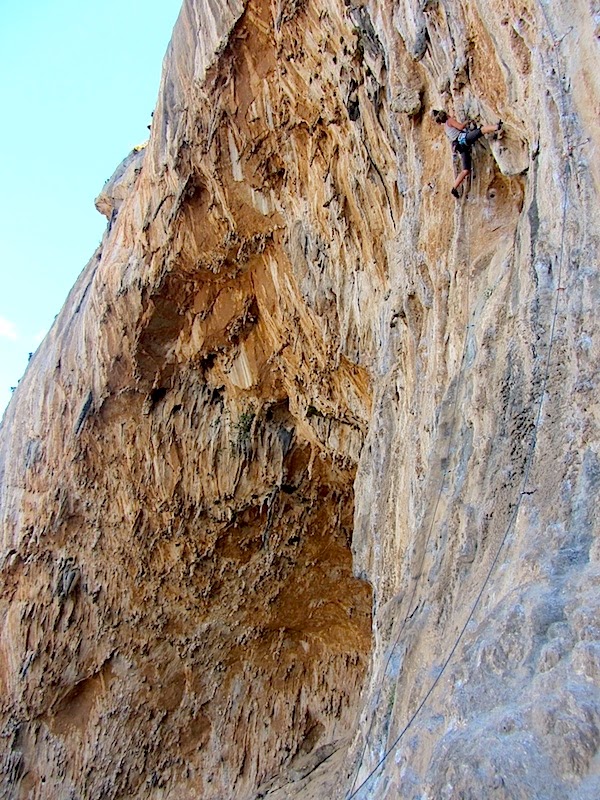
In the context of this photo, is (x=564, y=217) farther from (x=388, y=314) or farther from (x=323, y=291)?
(x=323, y=291)

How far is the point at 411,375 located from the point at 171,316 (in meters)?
6.88

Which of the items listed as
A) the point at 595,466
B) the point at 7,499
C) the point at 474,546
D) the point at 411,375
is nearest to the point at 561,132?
the point at 595,466

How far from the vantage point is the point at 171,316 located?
11844mm

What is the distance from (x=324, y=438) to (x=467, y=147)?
7079 millimetres

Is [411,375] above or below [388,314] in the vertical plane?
below

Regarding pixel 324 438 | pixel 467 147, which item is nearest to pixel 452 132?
pixel 467 147

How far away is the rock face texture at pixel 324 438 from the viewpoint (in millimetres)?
3051

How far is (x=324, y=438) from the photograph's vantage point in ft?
36.7

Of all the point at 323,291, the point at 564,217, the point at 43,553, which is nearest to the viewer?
the point at 564,217

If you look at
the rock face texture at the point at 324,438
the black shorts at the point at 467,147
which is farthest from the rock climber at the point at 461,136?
the rock face texture at the point at 324,438

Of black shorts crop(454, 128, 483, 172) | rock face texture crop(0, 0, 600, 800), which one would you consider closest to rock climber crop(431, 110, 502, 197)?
black shorts crop(454, 128, 483, 172)

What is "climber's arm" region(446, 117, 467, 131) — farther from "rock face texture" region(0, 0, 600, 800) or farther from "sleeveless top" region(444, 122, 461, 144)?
"rock face texture" region(0, 0, 600, 800)

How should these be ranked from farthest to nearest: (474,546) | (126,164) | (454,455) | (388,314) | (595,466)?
(126,164)
(388,314)
(454,455)
(474,546)
(595,466)

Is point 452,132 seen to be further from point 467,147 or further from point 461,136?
point 467,147
